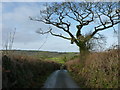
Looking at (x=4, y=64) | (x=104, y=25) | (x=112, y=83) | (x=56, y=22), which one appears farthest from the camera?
(x=56, y=22)

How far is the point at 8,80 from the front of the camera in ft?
25.6

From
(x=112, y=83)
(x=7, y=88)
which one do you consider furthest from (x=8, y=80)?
(x=112, y=83)

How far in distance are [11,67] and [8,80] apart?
966 mm

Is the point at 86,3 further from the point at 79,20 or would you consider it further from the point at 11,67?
the point at 11,67

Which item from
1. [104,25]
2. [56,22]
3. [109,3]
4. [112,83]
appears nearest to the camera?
[112,83]

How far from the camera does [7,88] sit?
7.35 m

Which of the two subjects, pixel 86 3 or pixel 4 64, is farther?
pixel 86 3

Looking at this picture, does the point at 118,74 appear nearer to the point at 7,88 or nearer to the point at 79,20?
the point at 7,88

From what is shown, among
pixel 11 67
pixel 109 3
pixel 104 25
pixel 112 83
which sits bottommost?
pixel 112 83

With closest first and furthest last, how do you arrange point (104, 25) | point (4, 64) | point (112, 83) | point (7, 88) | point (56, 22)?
1. point (7, 88)
2. point (4, 64)
3. point (112, 83)
4. point (104, 25)
5. point (56, 22)

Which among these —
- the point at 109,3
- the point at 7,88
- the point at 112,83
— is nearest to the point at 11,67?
the point at 7,88

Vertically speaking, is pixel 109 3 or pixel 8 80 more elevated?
pixel 109 3

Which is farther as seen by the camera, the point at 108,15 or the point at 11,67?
the point at 108,15

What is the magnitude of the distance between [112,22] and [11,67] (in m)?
17.5
